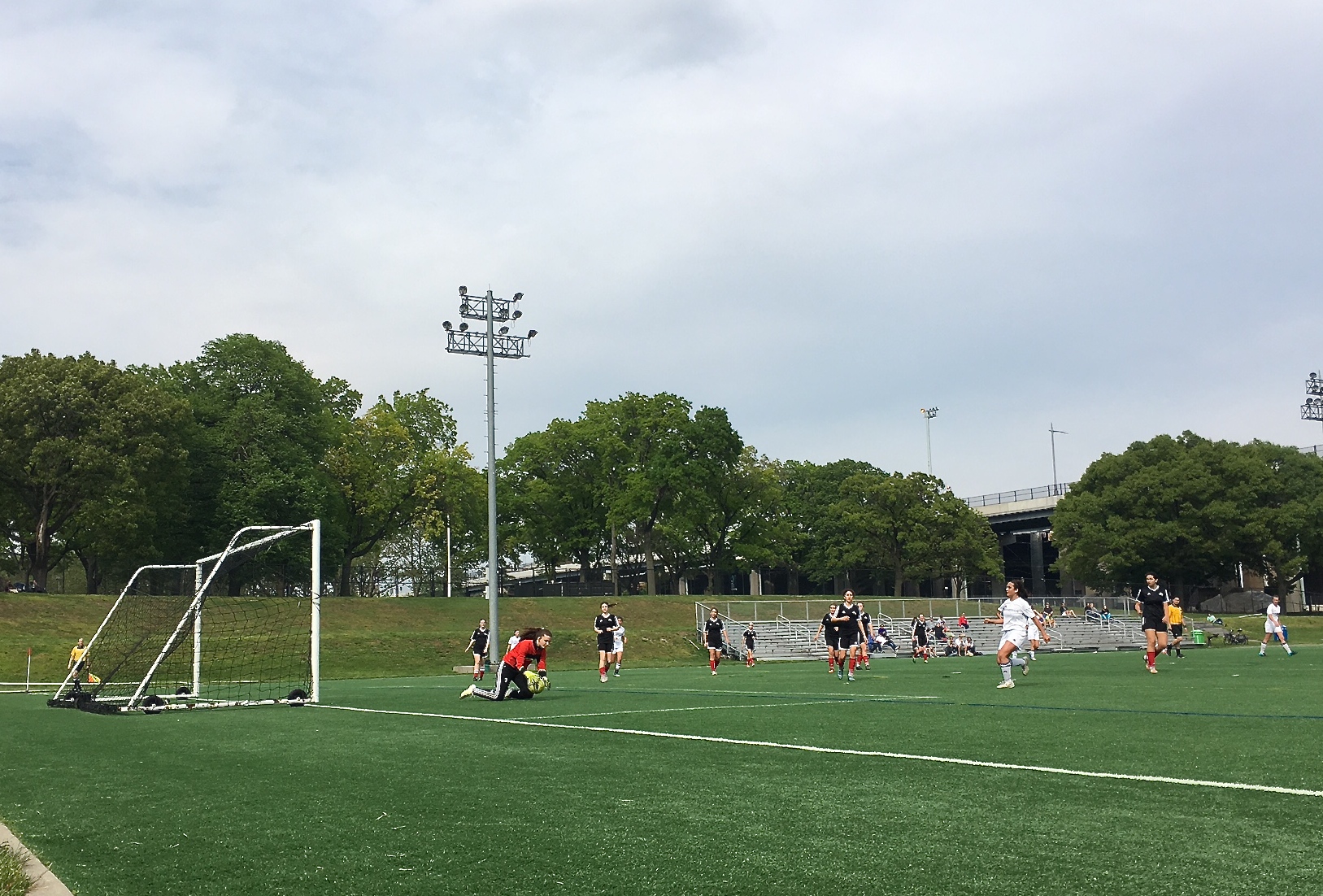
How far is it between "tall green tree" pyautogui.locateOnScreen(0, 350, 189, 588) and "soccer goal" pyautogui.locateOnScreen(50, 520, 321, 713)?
215 inches

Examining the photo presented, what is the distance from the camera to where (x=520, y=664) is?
1788 centimetres

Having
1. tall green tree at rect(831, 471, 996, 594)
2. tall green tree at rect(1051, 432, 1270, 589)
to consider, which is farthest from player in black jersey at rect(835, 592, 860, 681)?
tall green tree at rect(831, 471, 996, 594)

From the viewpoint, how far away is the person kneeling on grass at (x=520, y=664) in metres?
17.8

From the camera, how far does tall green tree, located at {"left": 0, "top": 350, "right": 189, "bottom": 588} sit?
48.0m

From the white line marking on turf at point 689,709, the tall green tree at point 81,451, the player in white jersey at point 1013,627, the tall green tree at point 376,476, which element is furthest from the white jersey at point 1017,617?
the tall green tree at point 376,476

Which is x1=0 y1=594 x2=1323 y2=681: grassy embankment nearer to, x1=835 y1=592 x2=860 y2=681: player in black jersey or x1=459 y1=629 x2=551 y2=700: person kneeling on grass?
x1=835 y1=592 x2=860 y2=681: player in black jersey

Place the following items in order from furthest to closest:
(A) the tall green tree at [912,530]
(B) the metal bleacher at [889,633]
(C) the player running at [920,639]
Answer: (A) the tall green tree at [912,530] < (B) the metal bleacher at [889,633] < (C) the player running at [920,639]

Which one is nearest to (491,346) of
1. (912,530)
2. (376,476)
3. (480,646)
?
(480,646)

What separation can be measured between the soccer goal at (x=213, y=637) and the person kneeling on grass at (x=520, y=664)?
12.5 feet

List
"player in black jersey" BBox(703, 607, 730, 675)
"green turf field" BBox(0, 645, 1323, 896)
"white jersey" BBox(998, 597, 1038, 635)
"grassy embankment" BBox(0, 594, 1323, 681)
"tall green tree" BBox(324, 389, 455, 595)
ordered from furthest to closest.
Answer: "tall green tree" BBox(324, 389, 455, 595), "grassy embankment" BBox(0, 594, 1323, 681), "player in black jersey" BBox(703, 607, 730, 675), "white jersey" BBox(998, 597, 1038, 635), "green turf field" BBox(0, 645, 1323, 896)

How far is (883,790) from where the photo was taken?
731 cm

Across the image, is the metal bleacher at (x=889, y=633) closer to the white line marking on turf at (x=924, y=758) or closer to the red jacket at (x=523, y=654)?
the red jacket at (x=523, y=654)

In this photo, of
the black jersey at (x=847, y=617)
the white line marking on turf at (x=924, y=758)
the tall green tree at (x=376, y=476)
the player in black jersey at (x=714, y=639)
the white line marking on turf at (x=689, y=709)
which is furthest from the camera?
the tall green tree at (x=376, y=476)

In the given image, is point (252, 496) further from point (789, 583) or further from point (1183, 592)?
point (1183, 592)
